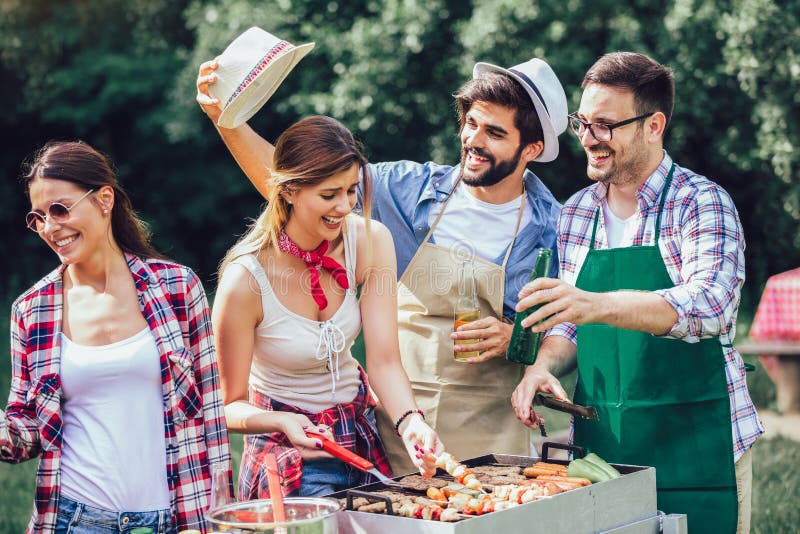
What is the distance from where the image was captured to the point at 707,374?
10.7 ft

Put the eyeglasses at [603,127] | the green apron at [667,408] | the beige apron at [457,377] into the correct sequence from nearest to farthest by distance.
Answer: the green apron at [667,408], the eyeglasses at [603,127], the beige apron at [457,377]

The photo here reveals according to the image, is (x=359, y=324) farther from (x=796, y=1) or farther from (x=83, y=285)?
(x=796, y=1)

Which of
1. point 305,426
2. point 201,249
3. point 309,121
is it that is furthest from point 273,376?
point 201,249

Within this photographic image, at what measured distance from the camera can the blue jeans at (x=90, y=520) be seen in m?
2.93

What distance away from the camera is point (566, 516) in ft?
8.61

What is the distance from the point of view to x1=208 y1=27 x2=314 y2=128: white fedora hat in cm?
344

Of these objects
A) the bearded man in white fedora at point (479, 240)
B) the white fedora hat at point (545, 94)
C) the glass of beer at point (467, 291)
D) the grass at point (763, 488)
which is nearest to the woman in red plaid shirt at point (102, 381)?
the bearded man in white fedora at point (479, 240)

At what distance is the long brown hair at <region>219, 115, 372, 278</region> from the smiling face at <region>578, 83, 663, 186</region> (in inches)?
30.3

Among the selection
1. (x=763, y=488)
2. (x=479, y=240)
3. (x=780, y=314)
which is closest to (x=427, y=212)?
(x=479, y=240)

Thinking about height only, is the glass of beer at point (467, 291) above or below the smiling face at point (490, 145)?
below

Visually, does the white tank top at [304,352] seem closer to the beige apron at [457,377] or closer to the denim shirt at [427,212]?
the beige apron at [457,377]

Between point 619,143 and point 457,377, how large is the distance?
3.29 ft

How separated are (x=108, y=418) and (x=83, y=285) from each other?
42cm

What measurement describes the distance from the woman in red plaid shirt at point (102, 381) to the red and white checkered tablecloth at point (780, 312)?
7294mm
